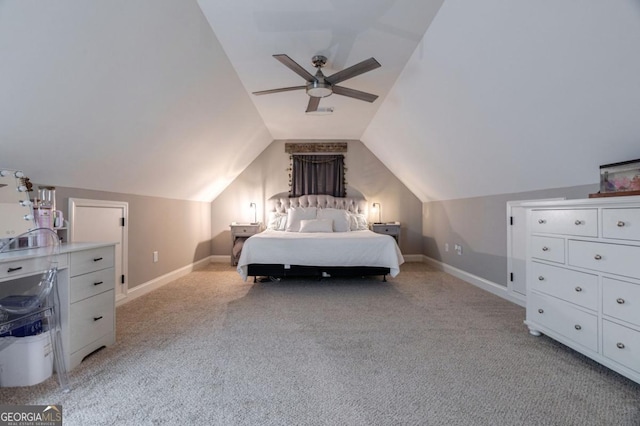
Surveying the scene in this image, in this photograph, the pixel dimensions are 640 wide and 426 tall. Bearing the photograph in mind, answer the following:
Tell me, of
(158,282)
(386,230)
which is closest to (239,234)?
(158,282)

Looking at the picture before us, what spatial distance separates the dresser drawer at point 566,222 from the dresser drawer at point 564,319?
517 mm

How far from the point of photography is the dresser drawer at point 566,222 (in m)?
1.73

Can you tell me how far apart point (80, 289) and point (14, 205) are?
2.54ft

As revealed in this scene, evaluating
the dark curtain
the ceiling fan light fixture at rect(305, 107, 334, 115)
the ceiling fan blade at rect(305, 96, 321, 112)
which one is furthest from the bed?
the dark curtain

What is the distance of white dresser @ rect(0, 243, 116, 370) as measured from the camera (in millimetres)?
1550

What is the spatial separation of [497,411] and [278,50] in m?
3.08

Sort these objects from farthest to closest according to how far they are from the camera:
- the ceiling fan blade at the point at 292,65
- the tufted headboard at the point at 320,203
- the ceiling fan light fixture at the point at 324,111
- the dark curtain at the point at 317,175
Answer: the dark curtain at the point at 317,175 → the tufted headboard at the point at 320,203 → the ceiling fan light fixture at the point at 324,111 → the ceiling fan blade at the point at 292,65

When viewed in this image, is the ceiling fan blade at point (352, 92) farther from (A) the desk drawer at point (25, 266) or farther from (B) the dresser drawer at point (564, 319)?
(A) the desk drawer at point (25, 266)

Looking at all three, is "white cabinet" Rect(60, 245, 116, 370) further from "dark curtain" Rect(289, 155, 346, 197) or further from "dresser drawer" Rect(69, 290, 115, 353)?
"dark curtain" Rect(289, 155, 346, 197)

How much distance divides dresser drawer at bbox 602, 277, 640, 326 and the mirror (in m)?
3.85

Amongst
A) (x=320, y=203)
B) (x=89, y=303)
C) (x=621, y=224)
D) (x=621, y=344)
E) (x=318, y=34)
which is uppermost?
(x=318, y=34)

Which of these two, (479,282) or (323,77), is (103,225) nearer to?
(323,77)

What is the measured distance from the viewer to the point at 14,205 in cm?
185
